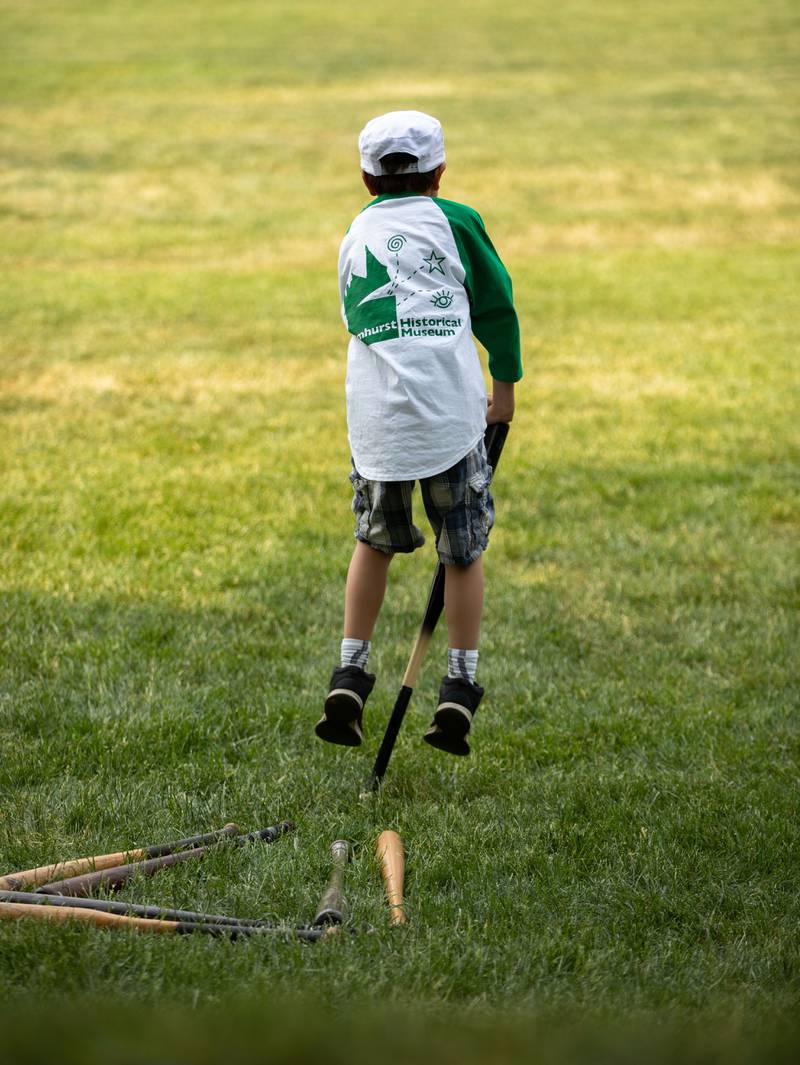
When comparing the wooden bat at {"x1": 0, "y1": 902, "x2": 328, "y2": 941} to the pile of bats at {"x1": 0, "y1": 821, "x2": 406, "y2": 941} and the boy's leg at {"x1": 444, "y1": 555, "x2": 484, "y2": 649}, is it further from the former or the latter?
the boy's leg at {"x1": 444, "y1": 555, "x2": 484, "y2": 649}

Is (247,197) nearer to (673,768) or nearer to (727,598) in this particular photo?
(727,598)

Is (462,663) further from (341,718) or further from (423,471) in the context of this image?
(423,471)

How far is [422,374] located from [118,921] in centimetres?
178

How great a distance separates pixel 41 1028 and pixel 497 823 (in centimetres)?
258

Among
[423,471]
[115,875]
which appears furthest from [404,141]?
[115,875]

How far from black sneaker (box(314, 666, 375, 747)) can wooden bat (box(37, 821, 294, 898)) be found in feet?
1.43

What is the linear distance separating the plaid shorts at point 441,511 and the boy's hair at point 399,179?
2.70 ft

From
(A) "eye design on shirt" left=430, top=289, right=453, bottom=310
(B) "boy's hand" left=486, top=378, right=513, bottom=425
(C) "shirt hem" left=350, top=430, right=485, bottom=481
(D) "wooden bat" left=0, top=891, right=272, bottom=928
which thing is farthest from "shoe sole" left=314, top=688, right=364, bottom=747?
(A) "eye design on shirt" left=430, top=289, right=453, bottom=310

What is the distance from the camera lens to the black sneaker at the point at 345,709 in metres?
4.00

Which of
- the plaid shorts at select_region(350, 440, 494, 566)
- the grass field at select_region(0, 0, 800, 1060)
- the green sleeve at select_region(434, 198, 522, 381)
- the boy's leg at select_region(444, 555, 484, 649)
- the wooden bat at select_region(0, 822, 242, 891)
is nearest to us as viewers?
the grass field at select_region(0, 0, 800, 1060)

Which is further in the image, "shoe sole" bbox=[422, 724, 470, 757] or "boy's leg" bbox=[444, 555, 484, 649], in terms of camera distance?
"boy's leg" bbox=[444, 555, 484, 649]

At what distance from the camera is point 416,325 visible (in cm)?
388

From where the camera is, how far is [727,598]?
6.32m

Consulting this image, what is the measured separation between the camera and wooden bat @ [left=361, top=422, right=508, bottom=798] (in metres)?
4.20
